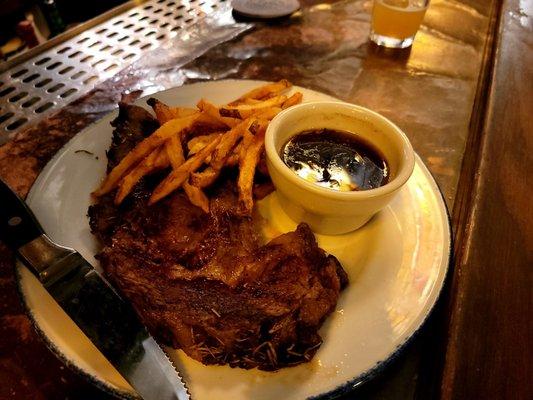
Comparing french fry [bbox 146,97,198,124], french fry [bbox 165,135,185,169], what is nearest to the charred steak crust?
french fry [bbox 165,135,185,169]

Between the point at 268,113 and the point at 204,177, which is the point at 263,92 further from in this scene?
the point at 204,177

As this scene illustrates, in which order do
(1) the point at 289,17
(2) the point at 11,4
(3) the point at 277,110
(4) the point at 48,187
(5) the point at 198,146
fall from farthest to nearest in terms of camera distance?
(2) the point at 11,4 → (1) the point at 289,17 → (3) the point at 277,110 → (5) the point at 198,146 → (4) the point at 48,187

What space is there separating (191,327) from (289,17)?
3296 millimetres

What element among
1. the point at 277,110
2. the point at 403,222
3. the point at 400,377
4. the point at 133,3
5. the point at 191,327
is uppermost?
the point at 133,3

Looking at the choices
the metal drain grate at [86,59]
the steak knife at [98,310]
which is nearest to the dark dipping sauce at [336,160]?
the steak knife at [98,310]

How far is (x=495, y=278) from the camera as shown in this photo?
1937 millimetres

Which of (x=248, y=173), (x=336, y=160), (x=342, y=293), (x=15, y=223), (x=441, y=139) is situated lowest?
(x=441, y=139)

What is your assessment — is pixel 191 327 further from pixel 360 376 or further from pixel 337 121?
pixel 337 121

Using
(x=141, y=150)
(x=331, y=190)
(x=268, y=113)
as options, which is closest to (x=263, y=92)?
(x=268, y=113)

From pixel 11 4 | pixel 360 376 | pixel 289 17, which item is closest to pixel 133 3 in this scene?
pixel 289 17

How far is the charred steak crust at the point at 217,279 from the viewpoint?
1438 mm

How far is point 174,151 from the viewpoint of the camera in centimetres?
202

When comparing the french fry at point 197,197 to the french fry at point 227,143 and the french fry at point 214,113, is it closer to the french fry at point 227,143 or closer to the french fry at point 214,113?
the french fry at point 227,143

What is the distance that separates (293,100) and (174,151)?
2.75 feet
